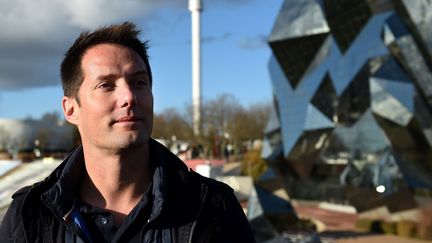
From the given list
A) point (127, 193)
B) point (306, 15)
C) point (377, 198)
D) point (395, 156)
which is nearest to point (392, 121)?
point (395, 156)

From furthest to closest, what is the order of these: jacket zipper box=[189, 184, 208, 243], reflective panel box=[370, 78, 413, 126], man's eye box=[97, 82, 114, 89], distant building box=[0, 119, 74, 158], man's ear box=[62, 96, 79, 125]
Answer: distant building box=[0, 119, 74, 158] < reflective panel box=[370, 78, 413, 126] < man's ear box=[62, 96, 79, 125] < man's eye box=[97, 82, 114, 89] < jacket zipper box=[189, 184, 208, 243]

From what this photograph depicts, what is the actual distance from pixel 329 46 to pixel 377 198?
4.60 metres

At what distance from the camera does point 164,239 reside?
6.61 feet

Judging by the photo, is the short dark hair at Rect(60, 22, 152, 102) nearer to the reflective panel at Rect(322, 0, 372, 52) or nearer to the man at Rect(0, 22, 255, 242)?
the man at Rect(0, 22, 255, 242)

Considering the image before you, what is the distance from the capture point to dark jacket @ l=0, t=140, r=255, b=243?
6.66 feet

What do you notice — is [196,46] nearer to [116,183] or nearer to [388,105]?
[388,105]

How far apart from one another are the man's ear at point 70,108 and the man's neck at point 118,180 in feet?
0.53

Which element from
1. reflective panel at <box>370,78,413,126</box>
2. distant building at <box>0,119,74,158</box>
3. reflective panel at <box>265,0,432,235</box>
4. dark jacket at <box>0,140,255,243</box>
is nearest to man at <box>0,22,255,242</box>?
dark jacket at <box>0,140,255,243</box>

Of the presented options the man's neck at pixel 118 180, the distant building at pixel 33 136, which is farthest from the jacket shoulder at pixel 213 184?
the distant building at pixel 33 136

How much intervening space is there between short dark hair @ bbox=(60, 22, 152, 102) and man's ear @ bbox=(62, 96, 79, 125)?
0.02m

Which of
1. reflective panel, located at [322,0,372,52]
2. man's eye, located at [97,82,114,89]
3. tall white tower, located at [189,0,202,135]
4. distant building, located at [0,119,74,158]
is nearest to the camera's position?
man's eye, located at [97,82,114,89]

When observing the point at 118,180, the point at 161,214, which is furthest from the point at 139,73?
the point at 161,214

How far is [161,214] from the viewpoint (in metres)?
2.05

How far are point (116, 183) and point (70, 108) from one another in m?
0.37
